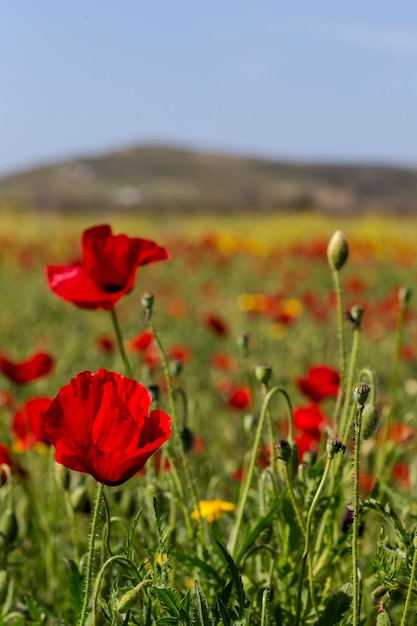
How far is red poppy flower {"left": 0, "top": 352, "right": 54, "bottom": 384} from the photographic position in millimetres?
1971

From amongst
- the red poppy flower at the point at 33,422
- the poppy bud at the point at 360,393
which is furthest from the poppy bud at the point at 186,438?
the poppy bud at the point at 360,393

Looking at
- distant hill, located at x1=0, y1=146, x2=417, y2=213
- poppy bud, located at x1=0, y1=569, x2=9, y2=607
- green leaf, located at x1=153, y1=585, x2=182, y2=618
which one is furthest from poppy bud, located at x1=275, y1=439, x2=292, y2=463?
distant hill, located at x1=0, y1=146, x2=417, y2=213

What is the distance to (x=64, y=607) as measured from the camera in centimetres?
160

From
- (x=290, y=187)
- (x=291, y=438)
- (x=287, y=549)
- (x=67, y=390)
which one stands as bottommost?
(x=290, y=187)

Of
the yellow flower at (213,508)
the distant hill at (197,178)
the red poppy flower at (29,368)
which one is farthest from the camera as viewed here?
the distant hill at (197,178)

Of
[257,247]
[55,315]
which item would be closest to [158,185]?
[257,247]

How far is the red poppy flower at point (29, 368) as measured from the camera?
1971 mm

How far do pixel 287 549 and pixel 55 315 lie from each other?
5315 mm

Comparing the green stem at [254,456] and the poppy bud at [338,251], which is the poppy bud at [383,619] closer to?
the green stem at [254,456]

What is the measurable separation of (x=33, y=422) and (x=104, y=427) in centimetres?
91

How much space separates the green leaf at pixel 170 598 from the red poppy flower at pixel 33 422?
2.24 feet

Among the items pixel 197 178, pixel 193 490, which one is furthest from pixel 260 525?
pixel 197 178

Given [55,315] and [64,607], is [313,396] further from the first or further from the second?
[55,315]

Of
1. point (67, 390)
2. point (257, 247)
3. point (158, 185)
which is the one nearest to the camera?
point (67, 390)
